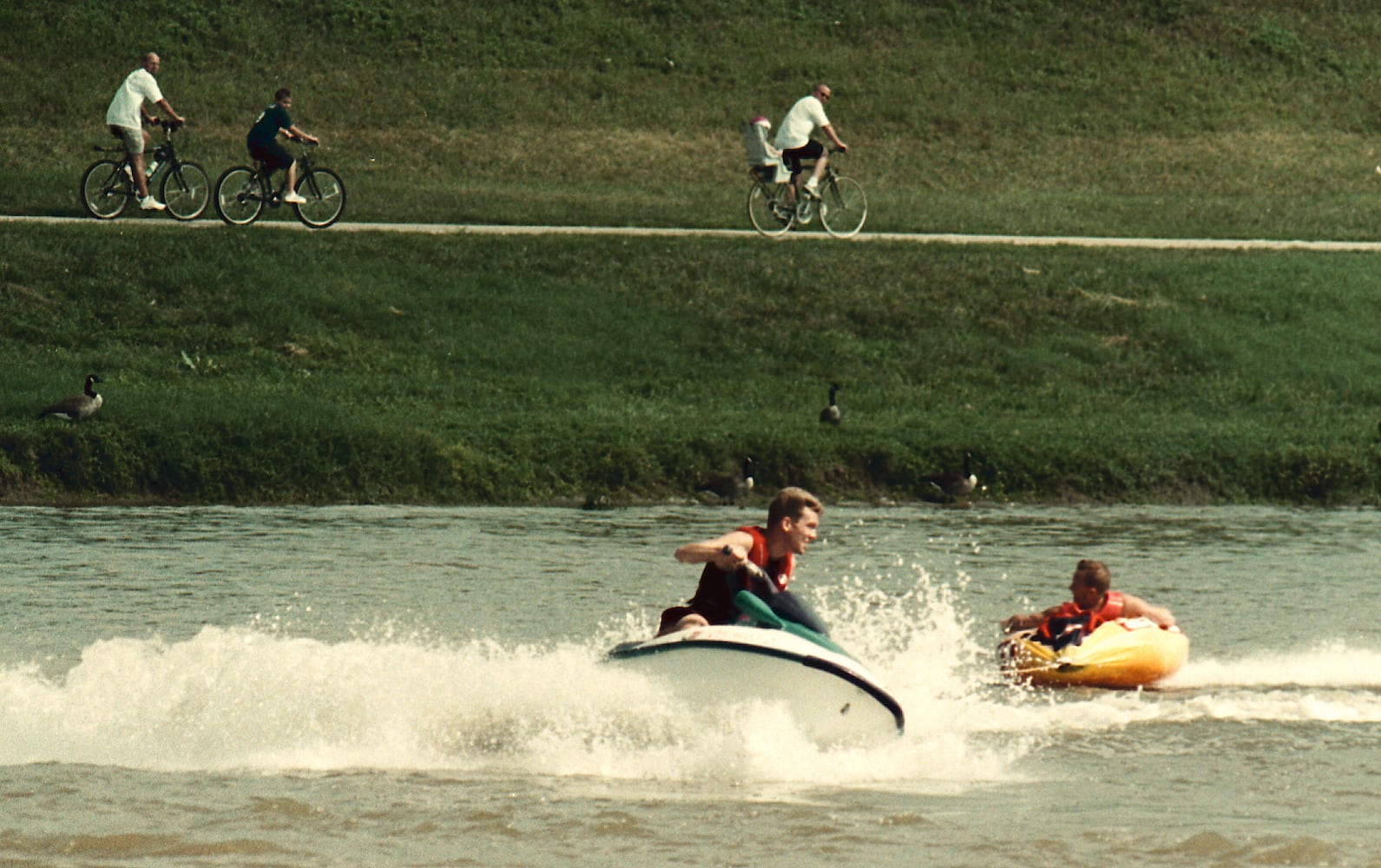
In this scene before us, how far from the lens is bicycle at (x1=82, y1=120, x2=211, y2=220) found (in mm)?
27391

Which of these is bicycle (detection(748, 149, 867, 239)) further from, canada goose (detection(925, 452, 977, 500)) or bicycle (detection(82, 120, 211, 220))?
Result: canada goose (detection(925, 452, 977, 500))

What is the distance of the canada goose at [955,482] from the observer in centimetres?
2045

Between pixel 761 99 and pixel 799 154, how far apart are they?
46.9ft

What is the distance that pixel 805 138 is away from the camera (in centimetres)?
2861

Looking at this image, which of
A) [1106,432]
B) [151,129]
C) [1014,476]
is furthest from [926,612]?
[151,129]

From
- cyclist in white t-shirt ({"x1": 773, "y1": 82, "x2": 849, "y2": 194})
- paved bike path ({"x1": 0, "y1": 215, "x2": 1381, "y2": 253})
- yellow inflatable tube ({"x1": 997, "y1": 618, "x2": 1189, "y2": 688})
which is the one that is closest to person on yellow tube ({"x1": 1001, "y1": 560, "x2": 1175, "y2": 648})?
yellow inflatable tube ({"x1": 997, "y1": 618, "x2": 1189, "y2": 688})

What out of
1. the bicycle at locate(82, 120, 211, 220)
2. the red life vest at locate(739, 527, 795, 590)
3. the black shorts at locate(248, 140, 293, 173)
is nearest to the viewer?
the red life vest at locate(739, 527, 795, 590)

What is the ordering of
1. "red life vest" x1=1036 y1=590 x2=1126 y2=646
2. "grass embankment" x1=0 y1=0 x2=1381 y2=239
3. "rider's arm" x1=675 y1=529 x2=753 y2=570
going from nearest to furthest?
"rider's arm" x1=675 y1=529 x2=753 y2=570 → "red life vest" x1=1036 y1=590 x2=1126 y2=646 → "grass embankment" x1=0 y1=0 x2=1381 y2=239

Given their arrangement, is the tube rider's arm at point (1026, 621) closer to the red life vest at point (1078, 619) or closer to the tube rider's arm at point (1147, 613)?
the red life vest at point (1078, 619)

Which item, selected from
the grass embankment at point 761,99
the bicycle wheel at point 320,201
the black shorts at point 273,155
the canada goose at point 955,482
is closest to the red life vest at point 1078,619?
the canada goose at point 955,482

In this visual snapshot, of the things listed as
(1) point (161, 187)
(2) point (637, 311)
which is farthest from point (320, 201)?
(2) point (637, 311)

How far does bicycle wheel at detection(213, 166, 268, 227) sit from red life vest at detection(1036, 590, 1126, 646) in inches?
635

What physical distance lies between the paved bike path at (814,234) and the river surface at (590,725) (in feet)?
33.8

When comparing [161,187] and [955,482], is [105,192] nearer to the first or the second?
[161,187]
